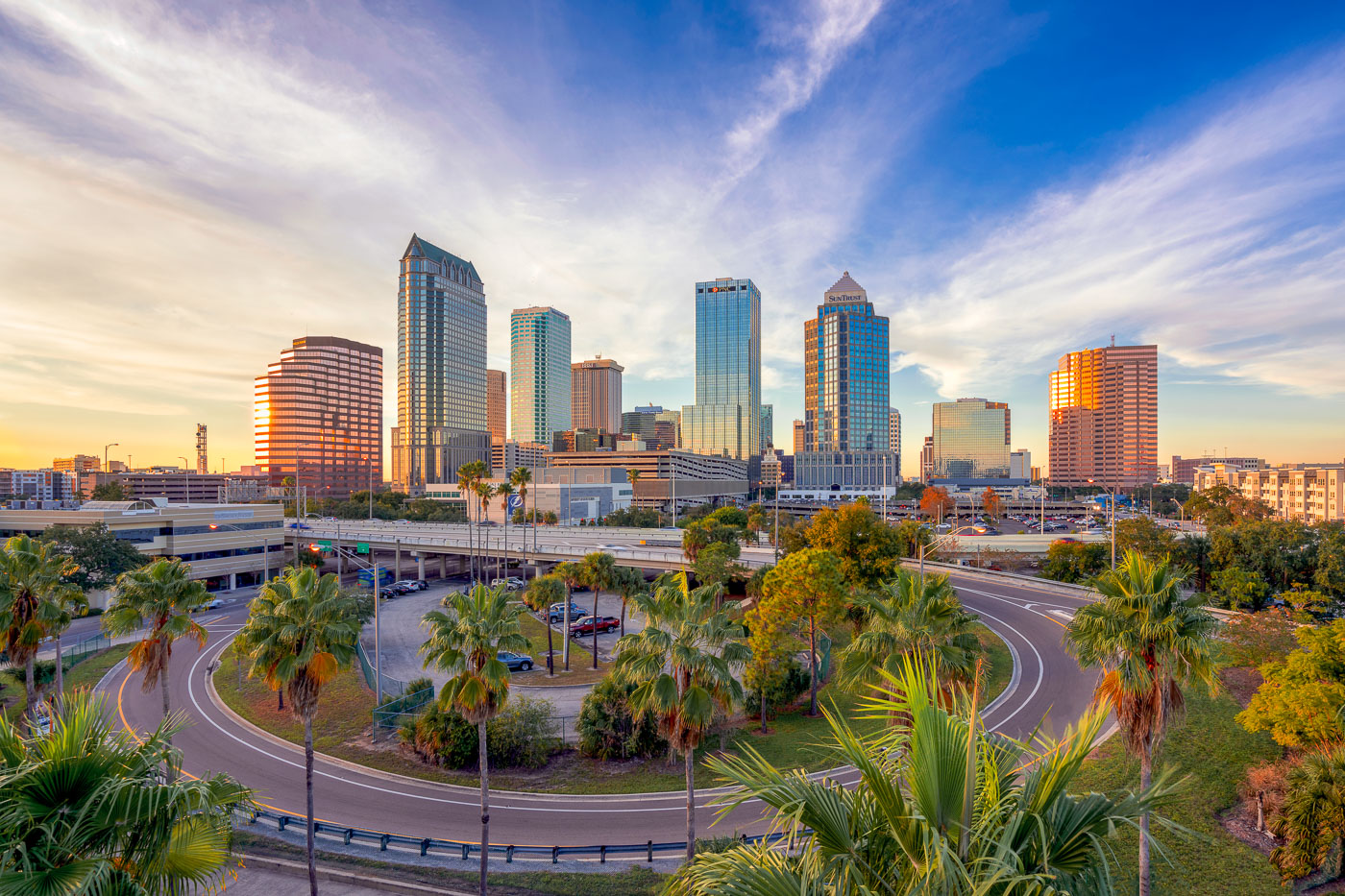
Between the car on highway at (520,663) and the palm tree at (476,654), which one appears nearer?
the palm tree at (476,654)

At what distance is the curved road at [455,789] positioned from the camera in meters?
21.5

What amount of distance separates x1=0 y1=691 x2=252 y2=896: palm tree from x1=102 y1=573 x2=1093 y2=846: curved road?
1639 centimetres

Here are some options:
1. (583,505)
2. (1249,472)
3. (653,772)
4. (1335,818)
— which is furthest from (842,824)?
(1249,472)

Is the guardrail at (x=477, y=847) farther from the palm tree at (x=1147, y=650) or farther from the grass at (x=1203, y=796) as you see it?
the grass at (x=1203, y=796)

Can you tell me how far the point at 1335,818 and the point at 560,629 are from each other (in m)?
46.9

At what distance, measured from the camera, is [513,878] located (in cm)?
1823

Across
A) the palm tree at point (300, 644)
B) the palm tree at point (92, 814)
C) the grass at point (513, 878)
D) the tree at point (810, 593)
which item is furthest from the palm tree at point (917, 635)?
the palm tree at point (300, 644)

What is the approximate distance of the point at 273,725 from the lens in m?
31.4

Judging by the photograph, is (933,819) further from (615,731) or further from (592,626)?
(592,626)

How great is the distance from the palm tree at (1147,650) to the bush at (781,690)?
18078mm

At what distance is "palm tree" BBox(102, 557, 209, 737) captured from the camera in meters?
21.5

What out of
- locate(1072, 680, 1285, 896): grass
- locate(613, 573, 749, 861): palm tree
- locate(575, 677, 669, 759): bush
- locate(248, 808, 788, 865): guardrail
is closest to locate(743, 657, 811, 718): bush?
locate(575, 677, 669, 759): bush

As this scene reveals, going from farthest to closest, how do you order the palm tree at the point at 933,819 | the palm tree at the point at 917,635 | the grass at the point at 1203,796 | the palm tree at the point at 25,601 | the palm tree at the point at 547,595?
the palm tree at the point at 547,595 < the palm tree at the point at 25,601 < the palm tree at the point at 917,635 < the grass at the point at 1203,796 < the palm tree at the point at 933,819

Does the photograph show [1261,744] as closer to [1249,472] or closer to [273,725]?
[273,725]
